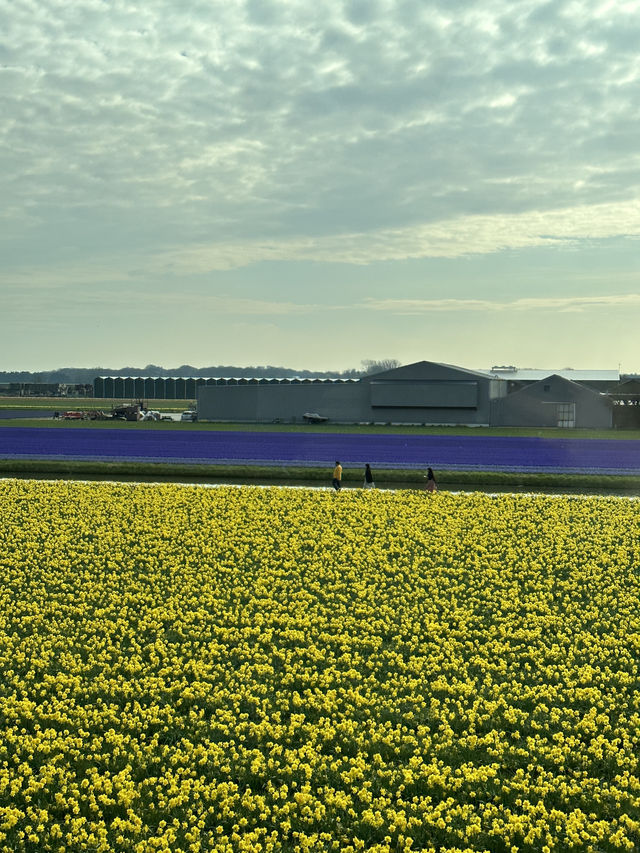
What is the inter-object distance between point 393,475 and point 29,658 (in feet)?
68.2

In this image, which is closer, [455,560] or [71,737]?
[71,737]

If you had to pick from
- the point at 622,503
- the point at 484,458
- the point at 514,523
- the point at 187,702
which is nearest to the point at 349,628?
the point at 187,702

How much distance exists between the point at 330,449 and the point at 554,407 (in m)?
34.2

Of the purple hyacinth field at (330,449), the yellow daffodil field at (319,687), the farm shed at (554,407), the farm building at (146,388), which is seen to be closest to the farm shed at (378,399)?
the farm shed at (554,407)

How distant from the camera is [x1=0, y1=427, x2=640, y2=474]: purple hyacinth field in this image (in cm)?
4091

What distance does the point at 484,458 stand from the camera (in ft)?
147

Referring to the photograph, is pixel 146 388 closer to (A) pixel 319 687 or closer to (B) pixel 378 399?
(B) pixel 378 399

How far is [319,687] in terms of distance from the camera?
489 inches

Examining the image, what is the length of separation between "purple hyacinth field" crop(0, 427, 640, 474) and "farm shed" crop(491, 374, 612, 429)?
14.5m

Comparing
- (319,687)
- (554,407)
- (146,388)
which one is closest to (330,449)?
(554,407)

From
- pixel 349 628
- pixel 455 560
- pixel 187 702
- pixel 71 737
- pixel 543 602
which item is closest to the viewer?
pixel 71 737

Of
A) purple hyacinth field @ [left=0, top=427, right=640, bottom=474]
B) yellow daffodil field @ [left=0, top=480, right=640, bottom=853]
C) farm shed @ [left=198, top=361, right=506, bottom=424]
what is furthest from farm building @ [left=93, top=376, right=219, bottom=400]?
yellow daffodil field @ [left=0, top=480, right=640, bottom=853]

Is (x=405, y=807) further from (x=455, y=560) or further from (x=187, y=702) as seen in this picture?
(x=455, y=560)

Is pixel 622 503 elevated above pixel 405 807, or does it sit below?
above
